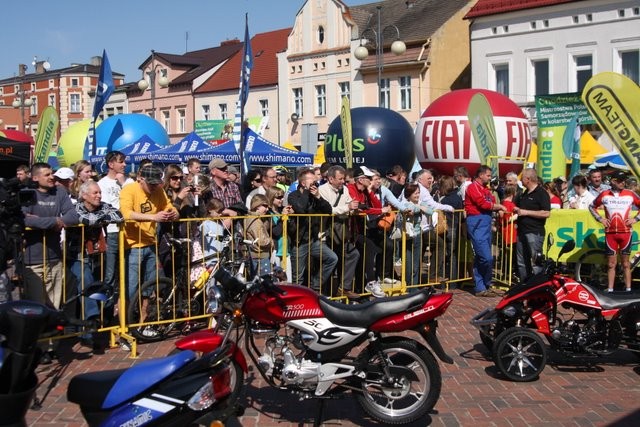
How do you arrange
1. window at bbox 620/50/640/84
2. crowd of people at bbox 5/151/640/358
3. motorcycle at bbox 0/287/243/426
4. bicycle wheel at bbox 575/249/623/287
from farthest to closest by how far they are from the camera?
window at bbox 620/50/640/84 → bicycle wheel at bbox 575/249/623/287 → crowd of people at bbox 5/151/640/358 → motorcycle at bbox 0/287/243/426

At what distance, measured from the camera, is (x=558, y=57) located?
33219 mm

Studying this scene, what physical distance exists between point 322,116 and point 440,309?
136 ft

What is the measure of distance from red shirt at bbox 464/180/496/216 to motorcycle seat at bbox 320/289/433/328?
575cm

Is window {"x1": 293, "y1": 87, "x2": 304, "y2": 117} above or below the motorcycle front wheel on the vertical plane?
above

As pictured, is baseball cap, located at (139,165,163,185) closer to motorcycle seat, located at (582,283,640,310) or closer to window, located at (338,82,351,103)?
motorcycle seat, located at (582,283,640,310)

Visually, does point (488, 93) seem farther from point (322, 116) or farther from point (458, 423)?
point (322, 116)

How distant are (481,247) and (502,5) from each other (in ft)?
86.8

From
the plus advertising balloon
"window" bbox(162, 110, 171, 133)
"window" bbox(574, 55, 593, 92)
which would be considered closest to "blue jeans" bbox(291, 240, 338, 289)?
the plus advertising balloon

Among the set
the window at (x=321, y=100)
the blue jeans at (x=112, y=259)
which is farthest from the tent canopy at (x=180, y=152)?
the window at (x=321, y=100)

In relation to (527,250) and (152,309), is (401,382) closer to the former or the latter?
(152,309)

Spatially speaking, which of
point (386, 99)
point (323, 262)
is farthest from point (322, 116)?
point (323, 262)

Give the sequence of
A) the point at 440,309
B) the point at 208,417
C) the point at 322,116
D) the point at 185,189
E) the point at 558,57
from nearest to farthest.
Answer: the point at 208,417
the point at 440,309
the point at 185,189
the point at 558,57
the point at 322,116

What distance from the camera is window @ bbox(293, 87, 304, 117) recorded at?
48.0 m

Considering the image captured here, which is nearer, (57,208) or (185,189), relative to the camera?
(57,208)
